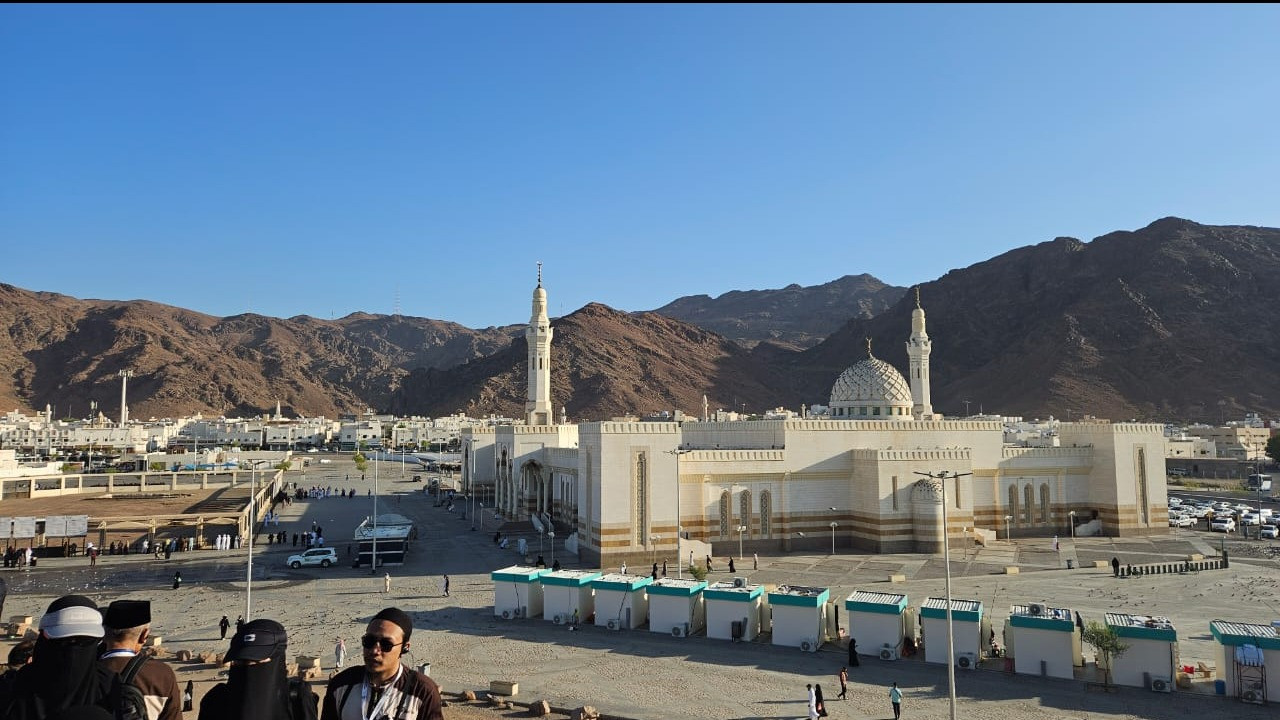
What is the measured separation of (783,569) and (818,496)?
6016 millimetres

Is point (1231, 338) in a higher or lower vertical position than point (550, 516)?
higher

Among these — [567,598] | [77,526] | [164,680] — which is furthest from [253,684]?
[77,526]

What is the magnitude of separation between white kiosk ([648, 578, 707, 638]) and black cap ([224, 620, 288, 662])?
18.8m

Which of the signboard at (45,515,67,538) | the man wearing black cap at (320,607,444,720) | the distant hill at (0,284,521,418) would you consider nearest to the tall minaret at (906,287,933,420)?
the signboard at (45,515,67,538)

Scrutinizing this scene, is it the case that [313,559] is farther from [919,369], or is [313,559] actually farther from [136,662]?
[919,369]

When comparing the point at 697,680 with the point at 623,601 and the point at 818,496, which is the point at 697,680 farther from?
the point at 818,496

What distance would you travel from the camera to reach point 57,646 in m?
4.27

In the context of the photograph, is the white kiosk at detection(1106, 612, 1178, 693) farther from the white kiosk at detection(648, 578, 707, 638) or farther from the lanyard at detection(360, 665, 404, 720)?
the lanyard at detection(360, 665, 404, 720)

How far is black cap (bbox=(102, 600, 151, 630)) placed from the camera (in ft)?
16.6

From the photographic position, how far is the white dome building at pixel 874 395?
145 ft

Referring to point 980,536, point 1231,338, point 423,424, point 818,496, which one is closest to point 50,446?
point 423,424

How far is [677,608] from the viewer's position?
2269 cm

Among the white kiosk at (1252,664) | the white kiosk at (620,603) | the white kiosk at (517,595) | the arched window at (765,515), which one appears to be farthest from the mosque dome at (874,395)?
the white kiosk at (1252,664)

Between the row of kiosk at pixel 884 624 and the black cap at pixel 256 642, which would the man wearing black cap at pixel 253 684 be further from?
the row of kiosk at pixel 884 624
